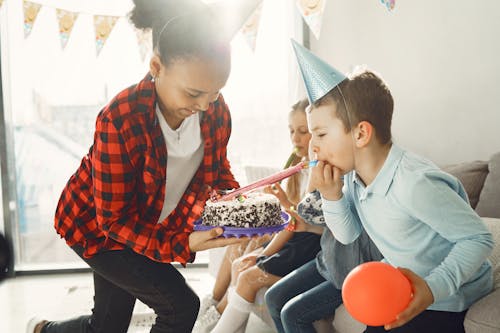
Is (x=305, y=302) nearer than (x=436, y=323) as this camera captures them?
No

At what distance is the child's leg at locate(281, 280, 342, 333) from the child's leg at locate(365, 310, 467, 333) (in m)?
0.53

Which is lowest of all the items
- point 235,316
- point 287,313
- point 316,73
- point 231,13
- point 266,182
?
point 235,316

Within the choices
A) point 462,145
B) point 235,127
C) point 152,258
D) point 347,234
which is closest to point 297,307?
point 347,234

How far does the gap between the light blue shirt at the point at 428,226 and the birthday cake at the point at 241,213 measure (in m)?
0.24

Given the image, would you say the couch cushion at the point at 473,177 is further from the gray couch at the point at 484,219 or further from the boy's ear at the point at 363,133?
the boy's ear at the point at 363,133

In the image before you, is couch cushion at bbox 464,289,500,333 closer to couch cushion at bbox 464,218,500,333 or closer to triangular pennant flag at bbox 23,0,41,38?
couch cushion at bbox 464,218,500,333

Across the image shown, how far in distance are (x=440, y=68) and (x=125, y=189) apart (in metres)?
1.81

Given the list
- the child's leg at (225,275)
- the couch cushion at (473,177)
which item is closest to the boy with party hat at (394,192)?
the couch cushion at (473,177)

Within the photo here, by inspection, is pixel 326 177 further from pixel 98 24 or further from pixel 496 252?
pixel 98 24

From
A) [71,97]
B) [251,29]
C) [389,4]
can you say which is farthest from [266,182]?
[71,97]

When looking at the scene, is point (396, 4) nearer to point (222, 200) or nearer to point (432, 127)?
point (432, 127)

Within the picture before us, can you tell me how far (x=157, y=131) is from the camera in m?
1.45

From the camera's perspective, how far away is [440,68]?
2.51 m

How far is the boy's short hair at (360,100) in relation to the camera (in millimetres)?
1279
